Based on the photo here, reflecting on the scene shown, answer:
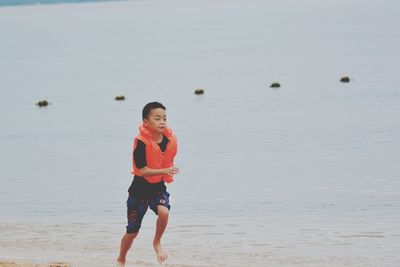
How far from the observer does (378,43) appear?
92.6m

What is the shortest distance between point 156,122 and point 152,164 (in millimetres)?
431

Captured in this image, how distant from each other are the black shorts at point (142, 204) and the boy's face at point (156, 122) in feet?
2.36

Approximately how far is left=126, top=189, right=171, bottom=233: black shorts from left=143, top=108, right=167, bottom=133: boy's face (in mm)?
719

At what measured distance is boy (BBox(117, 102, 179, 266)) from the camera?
1079cm

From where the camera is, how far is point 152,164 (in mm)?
10820

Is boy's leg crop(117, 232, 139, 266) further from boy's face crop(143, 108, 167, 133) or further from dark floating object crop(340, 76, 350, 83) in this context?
dark floating object crop(340, 76, 350, 83)

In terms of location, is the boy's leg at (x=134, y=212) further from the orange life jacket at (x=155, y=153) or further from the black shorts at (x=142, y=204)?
the orange life jacket at (x=155, y=153)

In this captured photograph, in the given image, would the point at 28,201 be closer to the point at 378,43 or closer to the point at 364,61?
the point at 364,61

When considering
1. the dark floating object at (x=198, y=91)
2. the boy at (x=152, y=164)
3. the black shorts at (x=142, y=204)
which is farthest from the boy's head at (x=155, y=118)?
the dark floating object at (x=198, y=91)

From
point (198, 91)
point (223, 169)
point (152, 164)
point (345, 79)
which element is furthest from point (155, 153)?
point (345, 79)

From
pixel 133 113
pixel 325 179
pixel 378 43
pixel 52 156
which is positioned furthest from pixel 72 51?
pixel 325 179

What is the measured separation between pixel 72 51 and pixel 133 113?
A: 2743 inches

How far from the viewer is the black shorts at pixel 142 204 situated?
1108cm

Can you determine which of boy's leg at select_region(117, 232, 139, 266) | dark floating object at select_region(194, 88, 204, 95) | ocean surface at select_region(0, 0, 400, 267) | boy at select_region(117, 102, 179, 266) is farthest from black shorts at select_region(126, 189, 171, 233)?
dark floating object at select_region(194, 88, 204, 95)
